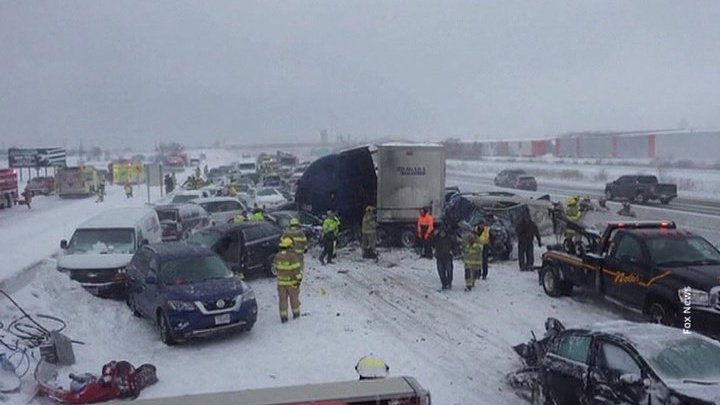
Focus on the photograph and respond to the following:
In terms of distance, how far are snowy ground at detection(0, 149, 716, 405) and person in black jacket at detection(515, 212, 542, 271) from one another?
352 mm

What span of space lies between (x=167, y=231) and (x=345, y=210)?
598 centimetres

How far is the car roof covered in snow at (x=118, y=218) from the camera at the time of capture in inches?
642

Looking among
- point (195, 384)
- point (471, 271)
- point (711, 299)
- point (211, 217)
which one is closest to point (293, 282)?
point (195, 384)

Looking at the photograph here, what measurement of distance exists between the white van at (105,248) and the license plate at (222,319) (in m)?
4.51

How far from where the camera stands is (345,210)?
22797mm

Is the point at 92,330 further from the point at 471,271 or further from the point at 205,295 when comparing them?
the point at 471,271

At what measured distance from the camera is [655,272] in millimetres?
10984

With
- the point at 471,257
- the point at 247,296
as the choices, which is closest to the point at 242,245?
the point at 247,296

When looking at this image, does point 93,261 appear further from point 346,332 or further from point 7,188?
point 7,188

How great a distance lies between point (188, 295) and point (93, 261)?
484cm

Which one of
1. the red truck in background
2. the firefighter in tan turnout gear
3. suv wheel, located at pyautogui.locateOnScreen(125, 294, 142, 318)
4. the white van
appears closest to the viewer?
the firefighter in tan turnout gear

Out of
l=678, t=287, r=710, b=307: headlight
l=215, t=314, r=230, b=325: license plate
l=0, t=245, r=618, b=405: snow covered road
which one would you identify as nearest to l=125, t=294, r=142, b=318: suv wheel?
l=0, t=245, r=618, b=405: snow covered road

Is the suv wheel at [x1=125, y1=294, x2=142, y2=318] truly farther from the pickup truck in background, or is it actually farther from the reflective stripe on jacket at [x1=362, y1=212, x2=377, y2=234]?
the pickup truck in background
